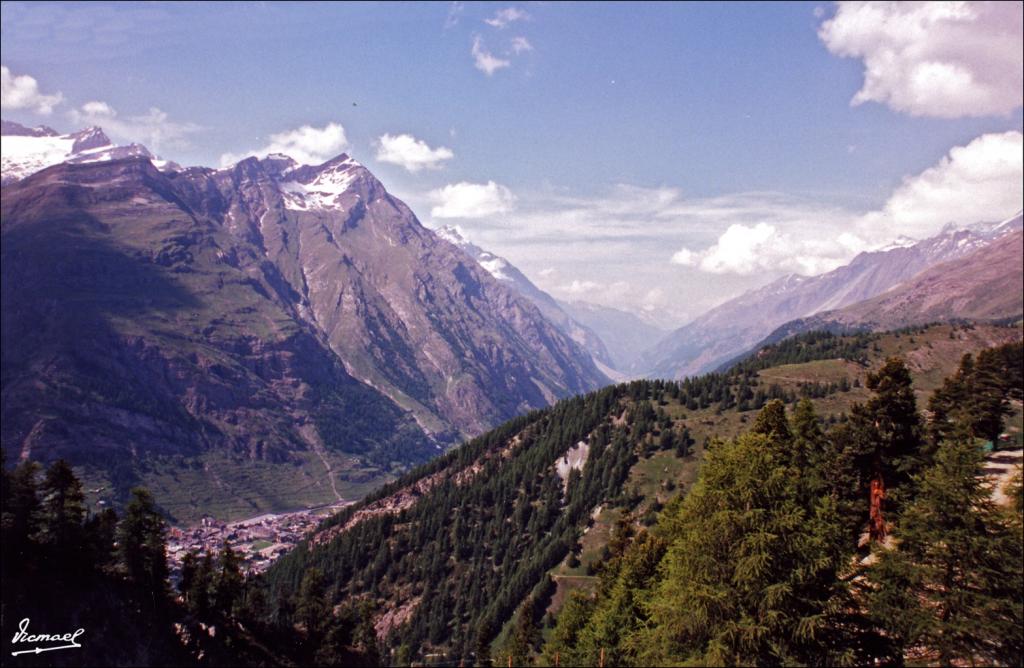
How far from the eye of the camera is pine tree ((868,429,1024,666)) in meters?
26.7

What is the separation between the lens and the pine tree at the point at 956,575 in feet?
87.7

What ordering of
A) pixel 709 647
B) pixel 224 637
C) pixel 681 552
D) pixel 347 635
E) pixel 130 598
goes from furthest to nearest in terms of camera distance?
pixel 347 635
pixel 224 637
pixel 130 598
pixel 681 552
pixel 709 647

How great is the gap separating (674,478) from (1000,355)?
10727cm

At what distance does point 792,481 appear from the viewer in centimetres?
2417

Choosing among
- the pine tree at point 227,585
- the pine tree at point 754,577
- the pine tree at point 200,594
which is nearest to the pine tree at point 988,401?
the pine tree at point 754,577

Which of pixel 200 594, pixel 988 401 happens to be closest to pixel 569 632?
pixel 200 594

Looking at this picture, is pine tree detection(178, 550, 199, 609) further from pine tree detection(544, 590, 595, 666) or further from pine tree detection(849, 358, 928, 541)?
pine tree detection(849, 358, 928, 541)

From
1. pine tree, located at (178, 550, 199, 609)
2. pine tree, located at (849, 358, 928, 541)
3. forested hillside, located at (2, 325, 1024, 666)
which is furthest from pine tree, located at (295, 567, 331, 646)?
pine tree, located at (849, 358, 928, 541)

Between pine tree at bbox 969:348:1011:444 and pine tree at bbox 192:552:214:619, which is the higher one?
pine tree at bbox 969:348:1011:444

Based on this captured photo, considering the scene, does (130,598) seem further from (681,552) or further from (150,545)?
(681,552)

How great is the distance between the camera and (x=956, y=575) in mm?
28141

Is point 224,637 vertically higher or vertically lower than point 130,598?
lower

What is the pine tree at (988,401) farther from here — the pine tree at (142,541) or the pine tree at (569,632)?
the pine tree at (142,541)

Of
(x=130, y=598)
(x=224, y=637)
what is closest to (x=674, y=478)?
(x=224, y=637)
